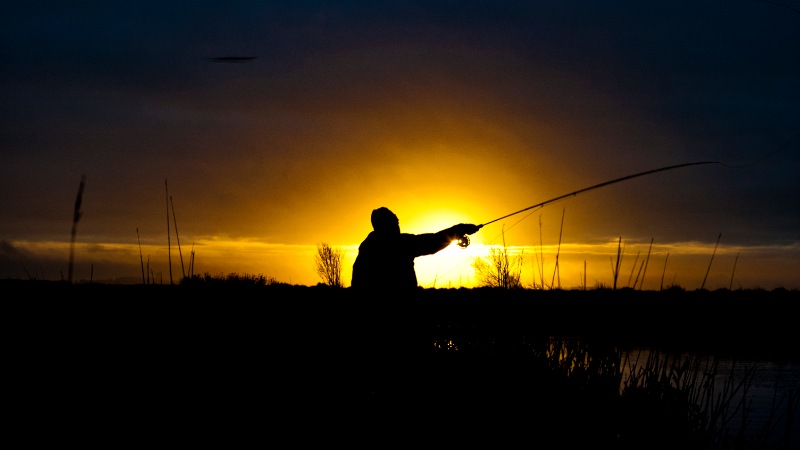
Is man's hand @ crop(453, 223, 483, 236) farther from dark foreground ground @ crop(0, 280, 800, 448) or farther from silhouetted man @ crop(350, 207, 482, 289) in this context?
dark foreground ground @ crop(0, 280, 800, 448)

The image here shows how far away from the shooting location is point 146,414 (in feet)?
27.6

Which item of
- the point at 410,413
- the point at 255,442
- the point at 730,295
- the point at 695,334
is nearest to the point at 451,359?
the point at 410,413

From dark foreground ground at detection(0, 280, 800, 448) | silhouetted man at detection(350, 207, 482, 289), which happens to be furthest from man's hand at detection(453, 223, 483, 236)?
dark foreground ground at detection(0, 280, 800, 448)

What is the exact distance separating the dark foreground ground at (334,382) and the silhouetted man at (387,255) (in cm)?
18

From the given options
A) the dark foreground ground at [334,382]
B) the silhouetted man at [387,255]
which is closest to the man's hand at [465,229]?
the silhouetted man at [387,255]

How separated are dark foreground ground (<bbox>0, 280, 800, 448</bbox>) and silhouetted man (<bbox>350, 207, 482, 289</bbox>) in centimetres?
18

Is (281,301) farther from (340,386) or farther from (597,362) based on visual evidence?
(597,362)

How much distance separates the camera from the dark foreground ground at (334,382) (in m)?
8.00

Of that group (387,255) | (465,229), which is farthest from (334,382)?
(465,229)

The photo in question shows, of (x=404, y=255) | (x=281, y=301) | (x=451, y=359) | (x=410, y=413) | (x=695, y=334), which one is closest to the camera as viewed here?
(x=410, y=413)

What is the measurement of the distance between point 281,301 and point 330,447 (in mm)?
15417

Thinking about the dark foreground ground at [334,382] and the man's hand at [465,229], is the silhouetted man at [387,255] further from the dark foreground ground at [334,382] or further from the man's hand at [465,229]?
the man's hand at [465,229]

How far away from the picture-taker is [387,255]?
30.4 feet

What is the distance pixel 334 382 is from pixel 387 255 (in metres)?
2.15
